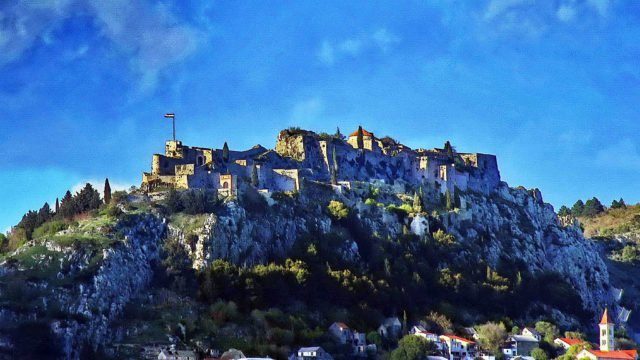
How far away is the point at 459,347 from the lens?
3743 inches

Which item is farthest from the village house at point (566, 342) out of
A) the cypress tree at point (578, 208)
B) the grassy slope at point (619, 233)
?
the cypress tree at point (578, 208)

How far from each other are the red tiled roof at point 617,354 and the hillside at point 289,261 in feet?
33.8

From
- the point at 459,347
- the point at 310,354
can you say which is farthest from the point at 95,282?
the point at 459,347

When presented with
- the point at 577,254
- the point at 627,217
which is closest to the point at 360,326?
the point at 577,254

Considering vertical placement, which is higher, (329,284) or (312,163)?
(312,163)

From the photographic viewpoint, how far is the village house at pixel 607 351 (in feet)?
305

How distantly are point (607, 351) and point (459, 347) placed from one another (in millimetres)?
12994

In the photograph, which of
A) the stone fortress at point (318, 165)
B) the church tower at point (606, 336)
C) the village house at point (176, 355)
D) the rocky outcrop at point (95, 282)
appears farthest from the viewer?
the stone fortress at point (318, 165)

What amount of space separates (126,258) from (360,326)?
20413mm

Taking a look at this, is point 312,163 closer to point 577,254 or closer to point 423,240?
point 423,240

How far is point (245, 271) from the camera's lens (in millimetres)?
92000

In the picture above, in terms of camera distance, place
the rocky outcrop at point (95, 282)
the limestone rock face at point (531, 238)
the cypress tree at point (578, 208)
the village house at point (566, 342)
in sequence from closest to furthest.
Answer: the rocky outcrop at point (95, 282) < the village house at point (566, 342) < the limestone rock face at point (531, 238) < the cypress tree at point (578, 208)

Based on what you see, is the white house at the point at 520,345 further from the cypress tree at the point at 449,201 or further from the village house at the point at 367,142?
the village house at the point at 367,142

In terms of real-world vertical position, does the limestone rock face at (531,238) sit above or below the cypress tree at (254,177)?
below
